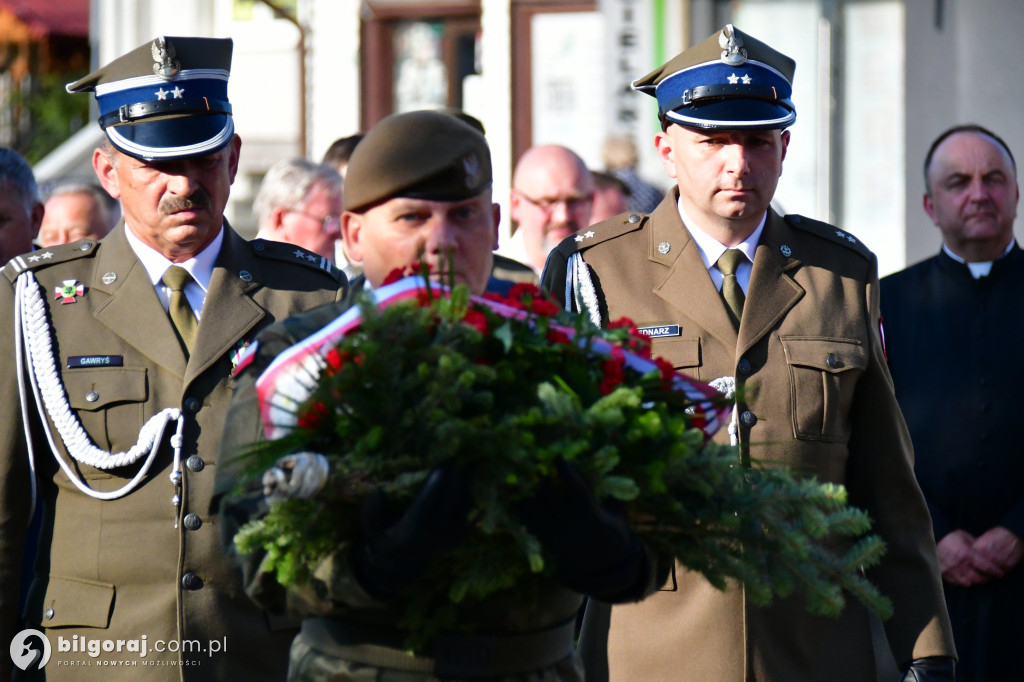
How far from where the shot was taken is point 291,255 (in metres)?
3.66

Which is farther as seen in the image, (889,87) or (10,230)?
(889,87)

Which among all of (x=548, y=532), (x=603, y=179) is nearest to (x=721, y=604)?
(x=548, y=532)

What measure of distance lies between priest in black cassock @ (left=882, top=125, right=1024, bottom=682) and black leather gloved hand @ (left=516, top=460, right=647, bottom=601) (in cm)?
290

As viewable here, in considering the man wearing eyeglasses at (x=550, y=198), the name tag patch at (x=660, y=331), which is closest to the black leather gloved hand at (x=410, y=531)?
the name tag patch at (x=660, y=331)

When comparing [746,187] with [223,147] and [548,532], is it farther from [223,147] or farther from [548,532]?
[548,532]

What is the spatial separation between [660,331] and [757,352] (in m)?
0.23

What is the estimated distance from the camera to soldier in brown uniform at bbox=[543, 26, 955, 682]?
3.28m

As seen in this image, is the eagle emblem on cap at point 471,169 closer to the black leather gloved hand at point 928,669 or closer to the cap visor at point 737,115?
the cap visor at point 737,115

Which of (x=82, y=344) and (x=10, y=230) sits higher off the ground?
(x=10, y=230)

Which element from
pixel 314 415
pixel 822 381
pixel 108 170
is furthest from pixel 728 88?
pixel 314 415

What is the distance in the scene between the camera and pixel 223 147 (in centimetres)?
345

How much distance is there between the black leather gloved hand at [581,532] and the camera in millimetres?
2094

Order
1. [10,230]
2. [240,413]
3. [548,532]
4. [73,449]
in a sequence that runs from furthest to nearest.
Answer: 1. [10,230]
2. [73,449]
3. [240,413]
4. [548,532]

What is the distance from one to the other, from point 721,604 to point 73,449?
1528mm
